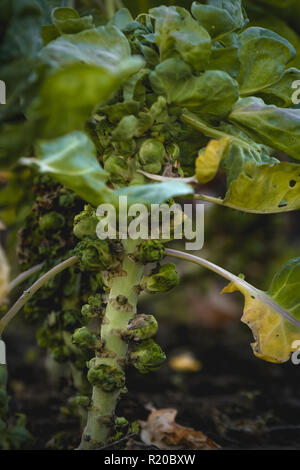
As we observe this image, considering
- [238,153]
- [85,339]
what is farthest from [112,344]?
[238,153]

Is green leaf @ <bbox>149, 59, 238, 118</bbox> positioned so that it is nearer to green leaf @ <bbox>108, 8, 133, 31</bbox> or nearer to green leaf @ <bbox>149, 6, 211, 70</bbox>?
green leaf @ <bbox>149, 6, 211, 70</bbox>

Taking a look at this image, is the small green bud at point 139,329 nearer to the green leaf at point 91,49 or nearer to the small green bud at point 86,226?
the small green bud at point 86,226

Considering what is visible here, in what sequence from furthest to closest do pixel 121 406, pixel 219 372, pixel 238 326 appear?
pixel 238 326 → pixel 219 372 → pixel 121 406

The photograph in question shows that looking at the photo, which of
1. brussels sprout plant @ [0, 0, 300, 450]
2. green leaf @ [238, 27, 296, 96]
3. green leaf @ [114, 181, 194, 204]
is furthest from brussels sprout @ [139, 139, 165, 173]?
green leaf @ [238, 27, 296, 96]

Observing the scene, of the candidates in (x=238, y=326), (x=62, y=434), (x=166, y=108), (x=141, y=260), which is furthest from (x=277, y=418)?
(x=238, y=326)

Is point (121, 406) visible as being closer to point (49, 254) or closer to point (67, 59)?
point (49, 254)

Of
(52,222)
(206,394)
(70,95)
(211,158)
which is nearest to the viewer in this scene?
(70,95)

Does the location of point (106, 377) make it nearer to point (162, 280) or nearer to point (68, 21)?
point (162, 280)
